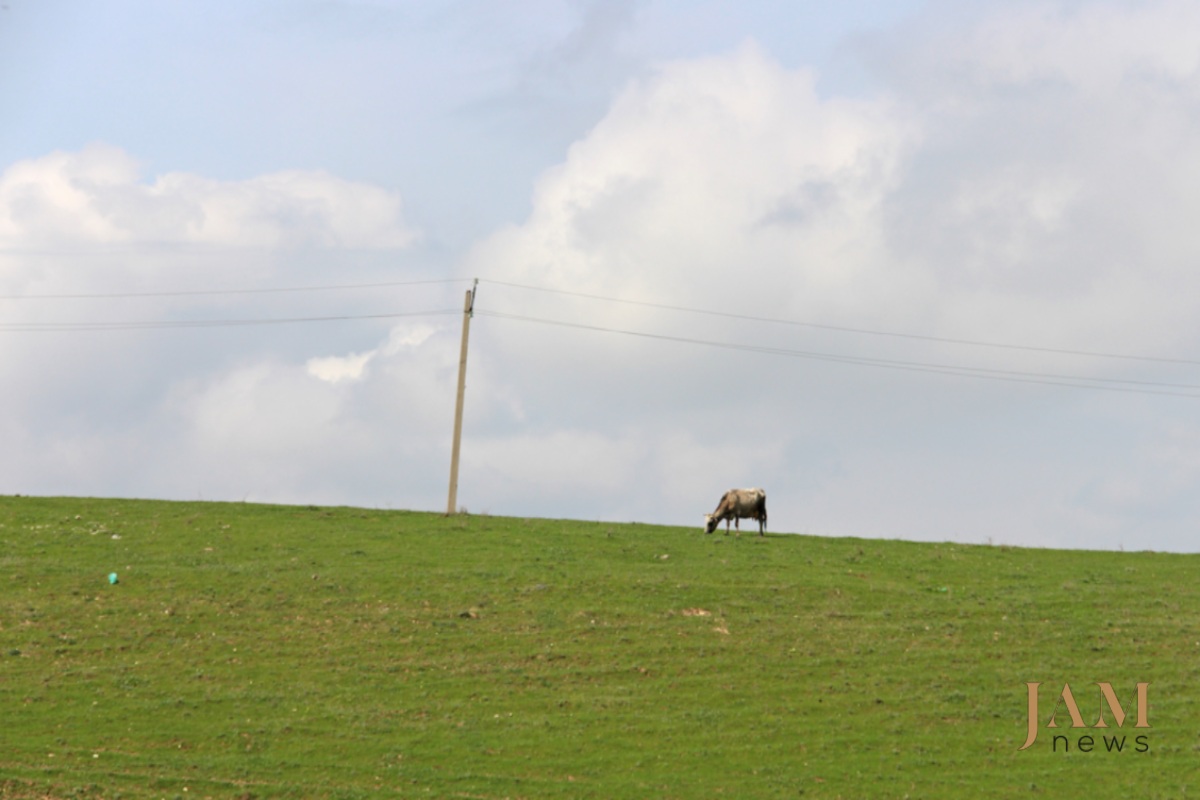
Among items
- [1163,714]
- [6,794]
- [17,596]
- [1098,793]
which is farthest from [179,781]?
[1163,714]

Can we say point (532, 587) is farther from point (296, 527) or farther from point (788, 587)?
point (296, 527)

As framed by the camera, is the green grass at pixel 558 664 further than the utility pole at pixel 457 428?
No

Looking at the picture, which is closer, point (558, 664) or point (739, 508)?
point (558, 664)

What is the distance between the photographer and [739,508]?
47781mm

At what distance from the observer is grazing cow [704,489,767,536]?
157ft

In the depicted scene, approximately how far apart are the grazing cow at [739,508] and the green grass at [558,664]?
3.61 metres

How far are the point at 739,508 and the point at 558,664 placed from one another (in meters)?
16.7

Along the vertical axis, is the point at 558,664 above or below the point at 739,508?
below

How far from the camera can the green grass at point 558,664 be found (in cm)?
2728

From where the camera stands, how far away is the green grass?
27.3 metres

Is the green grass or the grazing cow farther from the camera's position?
the grazing cow

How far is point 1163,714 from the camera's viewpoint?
3092cm

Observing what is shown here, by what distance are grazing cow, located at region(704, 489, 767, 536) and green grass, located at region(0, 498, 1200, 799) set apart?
361 cm

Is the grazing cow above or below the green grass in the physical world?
above
